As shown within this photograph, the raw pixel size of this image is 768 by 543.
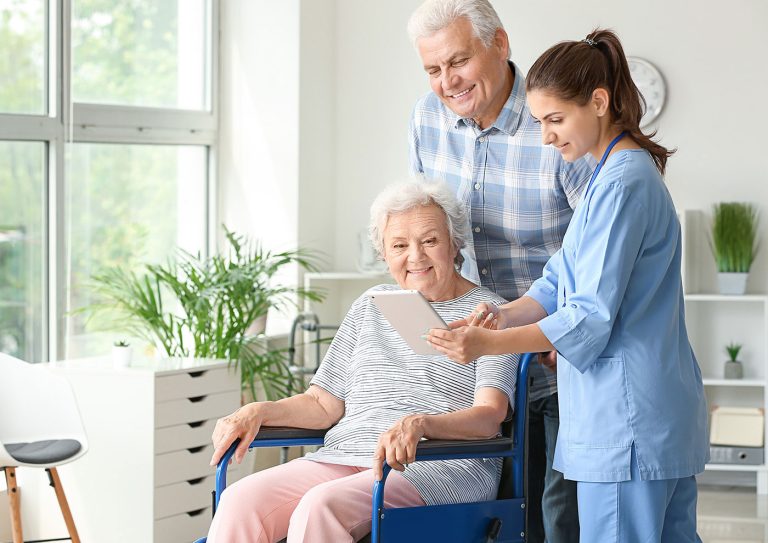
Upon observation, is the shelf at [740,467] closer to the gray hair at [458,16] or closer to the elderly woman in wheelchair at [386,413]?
the elderly woman in wheelchair at [386,413]

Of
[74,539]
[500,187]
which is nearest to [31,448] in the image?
[74,539]

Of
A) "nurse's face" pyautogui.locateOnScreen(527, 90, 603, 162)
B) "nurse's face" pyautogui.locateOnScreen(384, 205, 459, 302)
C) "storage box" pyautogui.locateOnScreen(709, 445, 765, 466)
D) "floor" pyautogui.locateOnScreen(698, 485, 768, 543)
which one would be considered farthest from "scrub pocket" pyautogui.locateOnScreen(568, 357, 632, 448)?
"storage box" pyautogui.locateOnScreen(709, 445, 765, 466)

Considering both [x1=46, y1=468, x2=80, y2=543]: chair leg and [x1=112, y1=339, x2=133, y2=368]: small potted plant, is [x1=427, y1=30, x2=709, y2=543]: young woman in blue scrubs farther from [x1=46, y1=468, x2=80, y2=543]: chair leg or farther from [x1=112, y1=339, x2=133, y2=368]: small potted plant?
[x1=112, y1=339, x2=133, y2=368]: small potted plant

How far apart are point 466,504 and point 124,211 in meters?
3.04

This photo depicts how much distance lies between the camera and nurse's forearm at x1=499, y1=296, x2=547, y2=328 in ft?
7.88

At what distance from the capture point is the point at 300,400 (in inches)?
105

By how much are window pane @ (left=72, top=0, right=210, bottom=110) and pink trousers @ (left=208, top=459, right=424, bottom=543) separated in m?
2.71

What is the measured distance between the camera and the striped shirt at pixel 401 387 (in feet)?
8.13

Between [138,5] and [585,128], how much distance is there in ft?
11.2

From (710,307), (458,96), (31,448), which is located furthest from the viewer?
(710,307)

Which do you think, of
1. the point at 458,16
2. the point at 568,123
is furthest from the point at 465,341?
the point at 458,16

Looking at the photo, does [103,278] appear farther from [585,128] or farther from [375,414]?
[585,128]

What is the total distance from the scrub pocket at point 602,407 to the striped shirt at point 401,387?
417 mm

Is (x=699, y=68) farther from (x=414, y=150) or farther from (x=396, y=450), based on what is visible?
(x=396, y=450)
